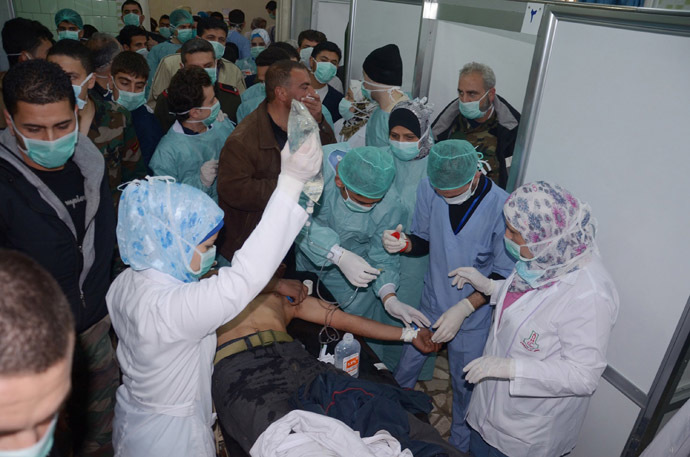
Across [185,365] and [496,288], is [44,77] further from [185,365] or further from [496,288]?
[496,288]

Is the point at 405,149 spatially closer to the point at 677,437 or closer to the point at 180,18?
the point at 677,437

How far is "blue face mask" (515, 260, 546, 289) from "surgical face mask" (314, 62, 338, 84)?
3001mm

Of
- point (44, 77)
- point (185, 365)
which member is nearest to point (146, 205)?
point (185, 365)

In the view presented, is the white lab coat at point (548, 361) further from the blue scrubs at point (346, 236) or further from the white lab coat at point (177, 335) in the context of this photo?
the white lab coat at point (177, 335)

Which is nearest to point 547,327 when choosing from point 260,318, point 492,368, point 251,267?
point 492,368

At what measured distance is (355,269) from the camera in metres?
2.38

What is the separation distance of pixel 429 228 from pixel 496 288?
19.2 inches

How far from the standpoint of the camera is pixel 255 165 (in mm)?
2707

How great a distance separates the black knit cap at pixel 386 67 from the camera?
3.39 m

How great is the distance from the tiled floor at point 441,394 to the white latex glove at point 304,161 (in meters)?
1.99

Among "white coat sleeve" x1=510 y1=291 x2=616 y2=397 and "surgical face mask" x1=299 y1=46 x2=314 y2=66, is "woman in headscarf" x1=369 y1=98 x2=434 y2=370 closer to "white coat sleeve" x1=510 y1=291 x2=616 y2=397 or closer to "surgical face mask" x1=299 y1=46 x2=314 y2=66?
"white coat sleeve" x1=510 y1=291 x2=616 y2=397

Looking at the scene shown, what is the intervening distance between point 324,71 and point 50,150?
2.88 metres

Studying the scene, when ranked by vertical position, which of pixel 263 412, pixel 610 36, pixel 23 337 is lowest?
pixel 263 412

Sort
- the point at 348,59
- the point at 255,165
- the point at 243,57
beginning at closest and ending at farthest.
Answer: the point at 255,165 < the point at 348,59 < the point at 243,57
